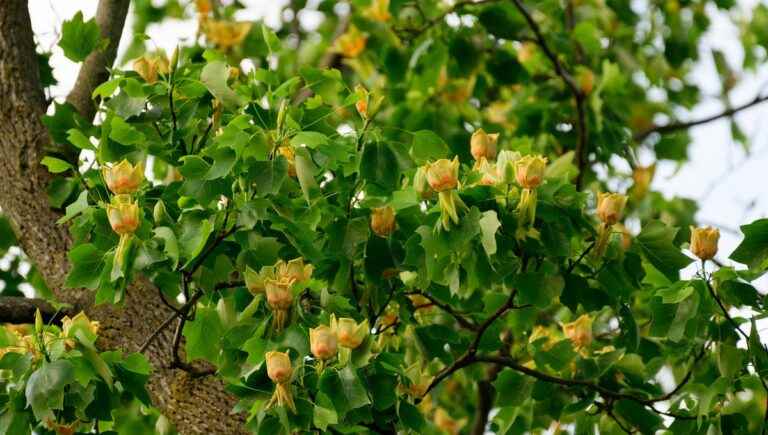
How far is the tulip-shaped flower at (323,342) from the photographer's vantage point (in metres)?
2.71

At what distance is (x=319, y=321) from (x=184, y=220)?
35 cm

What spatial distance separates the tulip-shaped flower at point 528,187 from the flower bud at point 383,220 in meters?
0.28

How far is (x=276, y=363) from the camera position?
2.67 metres

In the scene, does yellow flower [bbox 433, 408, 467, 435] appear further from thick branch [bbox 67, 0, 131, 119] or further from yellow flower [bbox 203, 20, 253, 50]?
thick branch [bbox 67, 0, 131, 119]

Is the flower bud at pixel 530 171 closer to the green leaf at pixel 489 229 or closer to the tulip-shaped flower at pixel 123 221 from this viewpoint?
the green leaf at pixel 489 229

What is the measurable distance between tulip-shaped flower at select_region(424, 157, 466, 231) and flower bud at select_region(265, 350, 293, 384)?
412 mm

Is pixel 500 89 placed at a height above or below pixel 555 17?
below

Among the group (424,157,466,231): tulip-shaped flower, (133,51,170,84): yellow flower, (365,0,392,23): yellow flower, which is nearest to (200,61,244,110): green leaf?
(133,51,170,84): yellow flower

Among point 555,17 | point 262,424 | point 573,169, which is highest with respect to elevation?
point 262,424

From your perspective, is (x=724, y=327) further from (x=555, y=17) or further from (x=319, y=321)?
(x=555, y=17)

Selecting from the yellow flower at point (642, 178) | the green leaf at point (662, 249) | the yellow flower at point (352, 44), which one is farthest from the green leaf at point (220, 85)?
the yellow flower at point (642, 178)

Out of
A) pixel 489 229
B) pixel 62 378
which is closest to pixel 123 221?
pixel 62 378

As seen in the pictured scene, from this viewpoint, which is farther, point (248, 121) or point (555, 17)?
point (555, 17)

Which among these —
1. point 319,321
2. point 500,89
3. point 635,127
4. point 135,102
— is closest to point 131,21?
point 500,89
